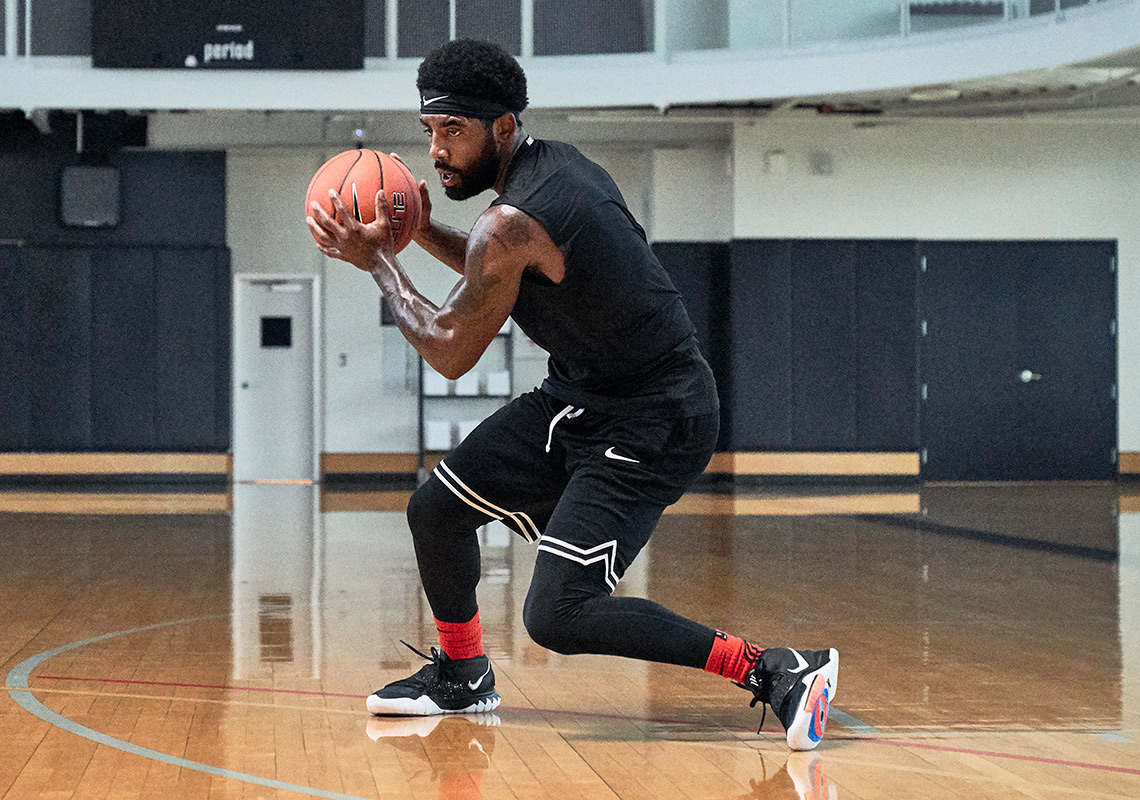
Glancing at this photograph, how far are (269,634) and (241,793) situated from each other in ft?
6.13

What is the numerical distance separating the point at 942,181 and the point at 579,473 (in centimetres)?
1074

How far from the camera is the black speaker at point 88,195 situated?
12281 mm

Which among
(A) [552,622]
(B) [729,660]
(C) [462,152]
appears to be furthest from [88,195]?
(B) [729,660]

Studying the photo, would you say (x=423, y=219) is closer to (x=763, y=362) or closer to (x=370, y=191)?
(x=370, y=191)

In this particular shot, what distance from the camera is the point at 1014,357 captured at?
41.9ft

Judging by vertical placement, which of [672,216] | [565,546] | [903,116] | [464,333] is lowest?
[565,546]

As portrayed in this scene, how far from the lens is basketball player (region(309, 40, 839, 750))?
2.56 m

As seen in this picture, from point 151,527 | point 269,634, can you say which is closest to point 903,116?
point 151,527

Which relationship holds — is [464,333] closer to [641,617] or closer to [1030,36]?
[641,617]

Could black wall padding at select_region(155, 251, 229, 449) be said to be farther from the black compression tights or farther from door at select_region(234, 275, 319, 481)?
the black compression tights

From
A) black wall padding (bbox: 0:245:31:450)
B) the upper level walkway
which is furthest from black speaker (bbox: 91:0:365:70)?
black wall padding (bbox: 0:245:31:450)

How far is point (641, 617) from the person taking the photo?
2.67 m

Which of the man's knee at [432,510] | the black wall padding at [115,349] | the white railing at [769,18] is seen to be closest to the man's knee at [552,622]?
the man's knee at [432,510]

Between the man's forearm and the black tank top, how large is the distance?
1.09 ft
